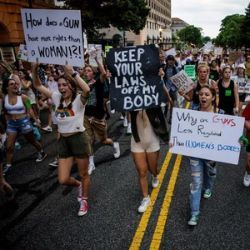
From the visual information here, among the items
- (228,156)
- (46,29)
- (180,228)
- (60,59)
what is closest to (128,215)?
(180,228)

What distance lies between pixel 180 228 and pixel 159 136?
1278 mm

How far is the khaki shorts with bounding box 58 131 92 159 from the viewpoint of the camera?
455 centimetres

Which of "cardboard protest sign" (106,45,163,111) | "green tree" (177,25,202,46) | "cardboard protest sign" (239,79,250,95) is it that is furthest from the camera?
"green tree" (177,25,202,46)

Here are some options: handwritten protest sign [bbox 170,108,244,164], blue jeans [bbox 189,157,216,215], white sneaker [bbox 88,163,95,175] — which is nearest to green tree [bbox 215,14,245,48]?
white sneaker [bbox 88,163,95,175]

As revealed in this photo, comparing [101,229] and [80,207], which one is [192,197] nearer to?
[101,229]

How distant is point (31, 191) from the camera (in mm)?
5801

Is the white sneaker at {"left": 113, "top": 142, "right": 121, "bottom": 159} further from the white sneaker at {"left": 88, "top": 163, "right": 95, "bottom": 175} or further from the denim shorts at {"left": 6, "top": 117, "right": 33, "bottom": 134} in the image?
the denim shorts at {"left": 6, "top": 117, "right": 33, "bottom": 134}

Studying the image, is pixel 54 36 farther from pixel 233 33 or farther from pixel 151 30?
pixel 233 33

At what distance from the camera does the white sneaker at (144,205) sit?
15.6 feet

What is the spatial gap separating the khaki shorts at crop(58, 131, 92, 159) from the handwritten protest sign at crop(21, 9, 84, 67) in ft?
3.21

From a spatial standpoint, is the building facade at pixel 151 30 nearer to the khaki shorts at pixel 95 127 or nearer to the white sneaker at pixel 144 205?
the khaki shorts at pixel 95 127

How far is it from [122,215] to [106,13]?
30.4 m

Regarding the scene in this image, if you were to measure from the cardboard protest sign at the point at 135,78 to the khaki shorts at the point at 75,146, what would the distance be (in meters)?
0.62

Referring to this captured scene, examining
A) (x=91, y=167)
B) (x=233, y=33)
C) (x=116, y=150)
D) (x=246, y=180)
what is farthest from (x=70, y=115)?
(x=233, y=33)
